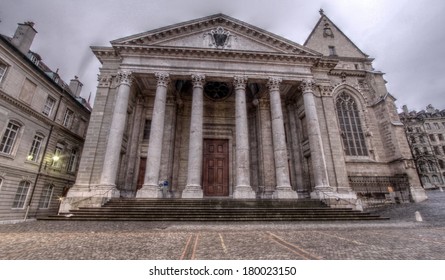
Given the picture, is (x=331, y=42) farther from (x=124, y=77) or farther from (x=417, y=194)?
(x=124, y=77)

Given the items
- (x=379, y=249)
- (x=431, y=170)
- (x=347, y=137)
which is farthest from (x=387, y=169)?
(x=431, y=170)

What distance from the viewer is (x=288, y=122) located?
1855 cm

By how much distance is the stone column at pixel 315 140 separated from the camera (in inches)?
537

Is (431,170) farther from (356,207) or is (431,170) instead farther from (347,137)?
(356,207)

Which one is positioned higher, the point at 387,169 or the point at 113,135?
the point at 113,135

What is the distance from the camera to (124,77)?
14.3m

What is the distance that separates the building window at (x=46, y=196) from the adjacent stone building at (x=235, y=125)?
6975 mm

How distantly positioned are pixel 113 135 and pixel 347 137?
60.6 ft

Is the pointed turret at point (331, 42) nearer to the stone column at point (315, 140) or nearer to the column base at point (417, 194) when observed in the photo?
the stone column at point (315, 140)

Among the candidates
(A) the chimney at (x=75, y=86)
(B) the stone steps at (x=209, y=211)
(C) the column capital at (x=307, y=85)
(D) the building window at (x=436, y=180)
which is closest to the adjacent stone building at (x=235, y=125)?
(C) the column capital at (x=307, y=85)

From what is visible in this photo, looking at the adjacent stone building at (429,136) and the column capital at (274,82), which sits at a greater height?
the adjacent stone building at (429,136)

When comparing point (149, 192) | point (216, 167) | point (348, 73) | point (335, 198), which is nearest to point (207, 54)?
point (216, 167)

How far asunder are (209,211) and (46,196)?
50.6ft

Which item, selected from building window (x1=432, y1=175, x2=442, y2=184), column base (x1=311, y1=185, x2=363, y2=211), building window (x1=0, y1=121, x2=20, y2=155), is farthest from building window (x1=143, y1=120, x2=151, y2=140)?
building window (x1=432, y1=175, x2=442, y2=184)
